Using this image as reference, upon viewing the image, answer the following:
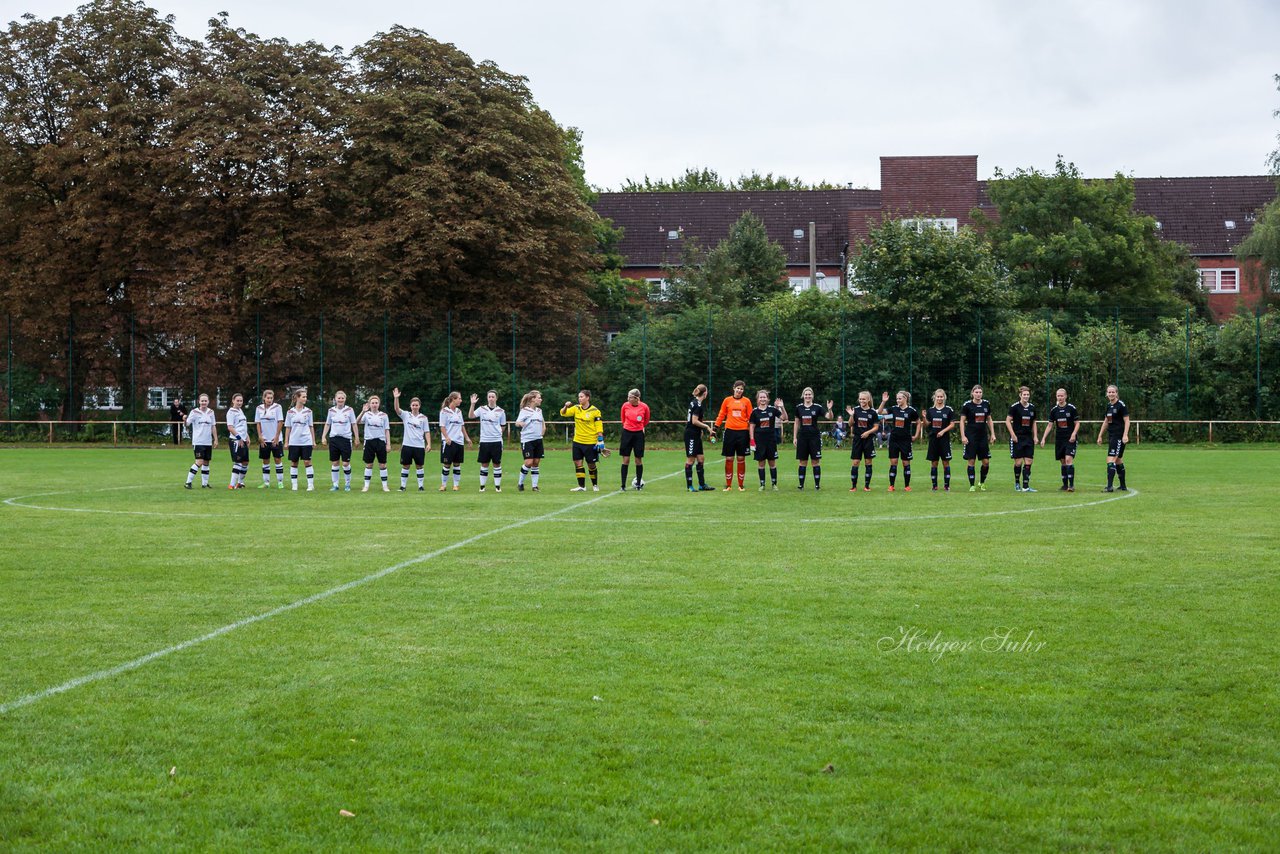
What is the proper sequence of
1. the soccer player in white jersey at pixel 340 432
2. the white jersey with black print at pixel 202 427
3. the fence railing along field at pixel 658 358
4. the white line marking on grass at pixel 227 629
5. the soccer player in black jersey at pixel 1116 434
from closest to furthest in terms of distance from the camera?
the white line marking on grass at pixel 227 629 < the soccer player in black jersey at pixel 1116 434 < the soccer player in white jersey at pixel 340 432 < the white jersey with black print at pixel 202 427 < the fence railing along field at pixel 658 358

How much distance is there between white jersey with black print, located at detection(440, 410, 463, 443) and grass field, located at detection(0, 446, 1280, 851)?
342 inches

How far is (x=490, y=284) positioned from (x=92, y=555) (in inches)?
1217

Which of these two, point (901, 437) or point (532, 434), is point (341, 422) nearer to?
point (532, 434)

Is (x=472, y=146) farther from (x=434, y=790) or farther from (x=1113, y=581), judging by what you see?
(x=434, y=790)

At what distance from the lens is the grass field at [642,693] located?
16.6 feet

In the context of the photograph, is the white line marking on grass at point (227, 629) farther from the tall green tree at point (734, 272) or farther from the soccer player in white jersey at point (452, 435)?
the tall green tree at point (734, 272)

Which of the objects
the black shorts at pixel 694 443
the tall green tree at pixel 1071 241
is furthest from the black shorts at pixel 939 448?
the tall green tree at pixel 1071 241

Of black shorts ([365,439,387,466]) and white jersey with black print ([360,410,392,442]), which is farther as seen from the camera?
white jersey with black print ([360,410,392,442])

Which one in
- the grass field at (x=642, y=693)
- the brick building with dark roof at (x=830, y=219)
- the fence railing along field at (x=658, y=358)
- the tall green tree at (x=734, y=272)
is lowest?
the grass field at (x=642, y=693)

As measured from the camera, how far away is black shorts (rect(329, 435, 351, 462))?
2291 centimetres

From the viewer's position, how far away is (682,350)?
4169 cm

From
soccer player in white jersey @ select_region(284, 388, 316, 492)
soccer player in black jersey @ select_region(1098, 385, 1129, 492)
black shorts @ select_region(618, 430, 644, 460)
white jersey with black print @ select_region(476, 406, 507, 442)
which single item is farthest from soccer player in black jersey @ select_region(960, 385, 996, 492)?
soccer player in white jersey @ select_region(284, 388, 316, 492)

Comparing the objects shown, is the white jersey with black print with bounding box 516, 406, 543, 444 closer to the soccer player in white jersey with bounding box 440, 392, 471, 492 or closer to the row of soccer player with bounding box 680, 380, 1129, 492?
the soccer player in white jersey with bounding box 440, 392, 471, 492

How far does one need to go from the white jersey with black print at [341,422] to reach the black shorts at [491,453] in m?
2.50
